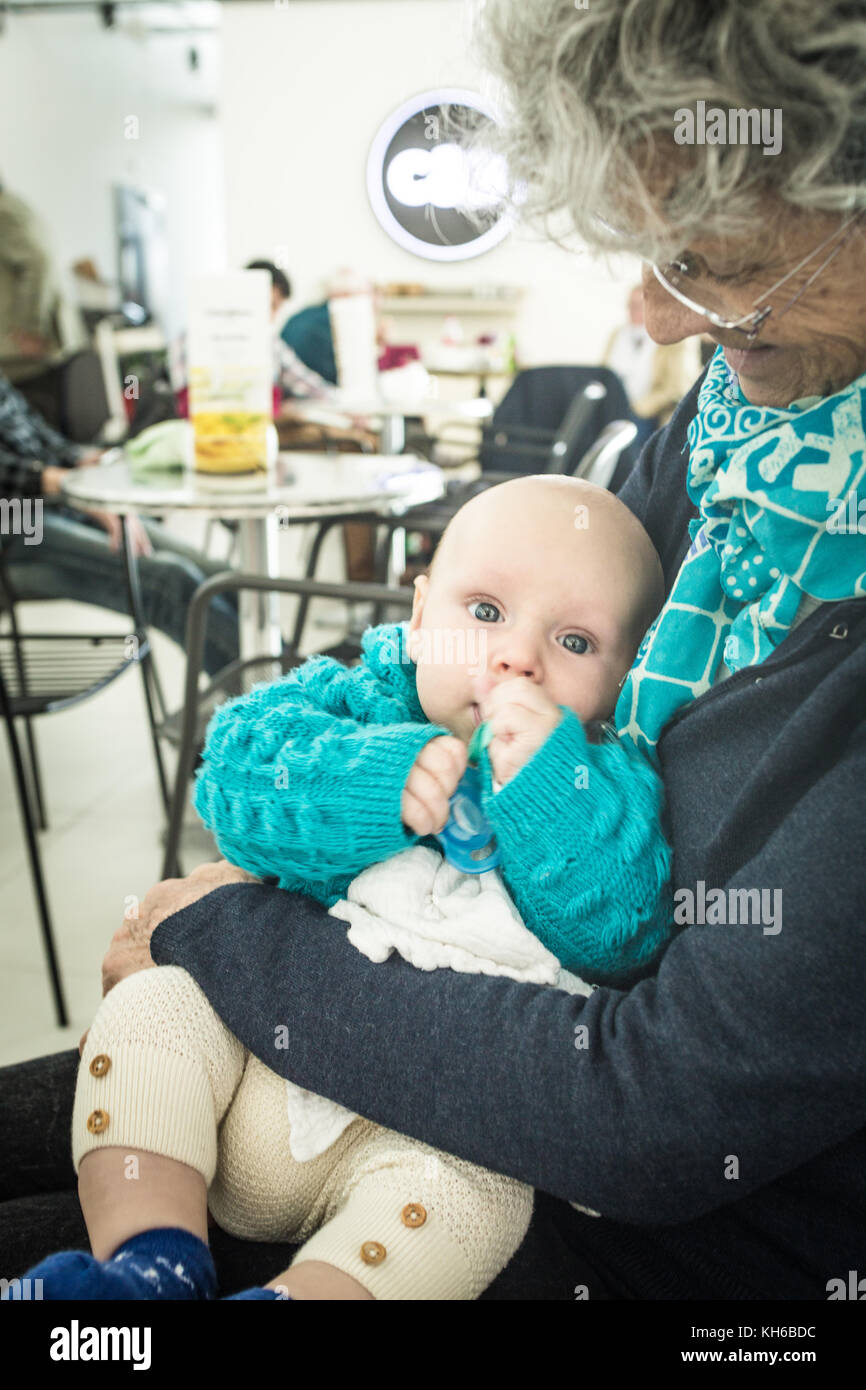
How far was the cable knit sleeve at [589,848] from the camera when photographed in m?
0.78

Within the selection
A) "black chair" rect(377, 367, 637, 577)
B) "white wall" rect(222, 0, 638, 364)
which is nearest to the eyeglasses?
"black chair" rect(377, 367, 637, 577)

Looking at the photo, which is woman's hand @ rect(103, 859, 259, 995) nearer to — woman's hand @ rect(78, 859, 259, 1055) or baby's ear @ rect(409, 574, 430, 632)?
woman's hand @ rect(78, 859, 259, 1055)

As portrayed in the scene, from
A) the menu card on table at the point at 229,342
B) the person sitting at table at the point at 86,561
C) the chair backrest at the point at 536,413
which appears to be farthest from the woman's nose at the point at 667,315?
the chair backrest at the point at 536,413

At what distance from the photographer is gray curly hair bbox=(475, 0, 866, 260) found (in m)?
0.55

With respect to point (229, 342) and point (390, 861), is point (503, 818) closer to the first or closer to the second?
point (390, 861)

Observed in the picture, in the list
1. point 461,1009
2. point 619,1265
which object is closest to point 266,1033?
point 461,1009

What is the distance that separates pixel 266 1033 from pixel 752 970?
0.36 metres

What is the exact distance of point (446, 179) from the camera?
873 mm

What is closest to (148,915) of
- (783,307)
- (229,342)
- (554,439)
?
(783,307)

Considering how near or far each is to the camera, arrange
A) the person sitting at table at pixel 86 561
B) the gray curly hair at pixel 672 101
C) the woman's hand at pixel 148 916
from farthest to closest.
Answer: the person sitting at table at pixel 86 561 → the woman's hand at pixel 148 916 → the gray curly hair at pixel 672 101

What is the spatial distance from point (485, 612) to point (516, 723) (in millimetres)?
179

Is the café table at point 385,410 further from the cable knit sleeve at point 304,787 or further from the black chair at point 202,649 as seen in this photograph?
the cable knit sleeve at point 304,787

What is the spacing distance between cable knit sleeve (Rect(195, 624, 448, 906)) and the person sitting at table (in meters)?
2.15

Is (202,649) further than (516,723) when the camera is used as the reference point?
Yes
